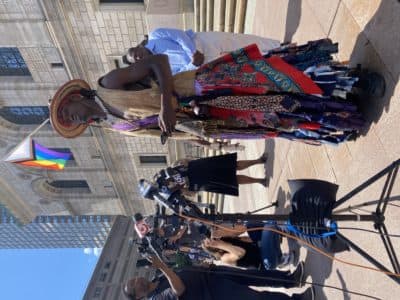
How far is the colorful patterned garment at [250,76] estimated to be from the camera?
364cm

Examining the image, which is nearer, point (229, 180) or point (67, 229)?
point (229, 180)

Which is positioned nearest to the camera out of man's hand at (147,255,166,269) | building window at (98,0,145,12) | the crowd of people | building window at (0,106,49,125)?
the crowd of people

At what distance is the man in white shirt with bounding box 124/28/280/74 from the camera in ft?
14.9

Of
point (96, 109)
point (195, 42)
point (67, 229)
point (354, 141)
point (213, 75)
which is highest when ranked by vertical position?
point (67, 229)

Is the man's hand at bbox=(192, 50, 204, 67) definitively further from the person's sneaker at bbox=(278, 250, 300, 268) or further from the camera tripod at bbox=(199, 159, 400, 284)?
the person's sneaker at bbox=(278, 250, 300, 268)

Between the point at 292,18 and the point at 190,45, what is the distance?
10.1 feet

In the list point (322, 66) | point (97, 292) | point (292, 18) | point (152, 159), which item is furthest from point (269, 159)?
point (97, 292)

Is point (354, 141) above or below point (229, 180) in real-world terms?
below

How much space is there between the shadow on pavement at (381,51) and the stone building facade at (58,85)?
8192 millimetres

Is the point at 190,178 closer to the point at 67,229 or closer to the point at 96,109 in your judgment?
the point at 96,109

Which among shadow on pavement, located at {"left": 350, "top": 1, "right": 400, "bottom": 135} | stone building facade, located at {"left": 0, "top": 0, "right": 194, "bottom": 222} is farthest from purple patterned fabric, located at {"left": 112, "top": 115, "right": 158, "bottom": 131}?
stone building facade, located at {"left": 0, "top": 0, "right": 194, "bottom": 222}

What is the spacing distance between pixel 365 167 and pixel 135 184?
15.7 meters

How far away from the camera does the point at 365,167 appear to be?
4.25 meters

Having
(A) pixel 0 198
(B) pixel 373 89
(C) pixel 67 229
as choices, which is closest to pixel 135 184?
(A) pixel 0 198
